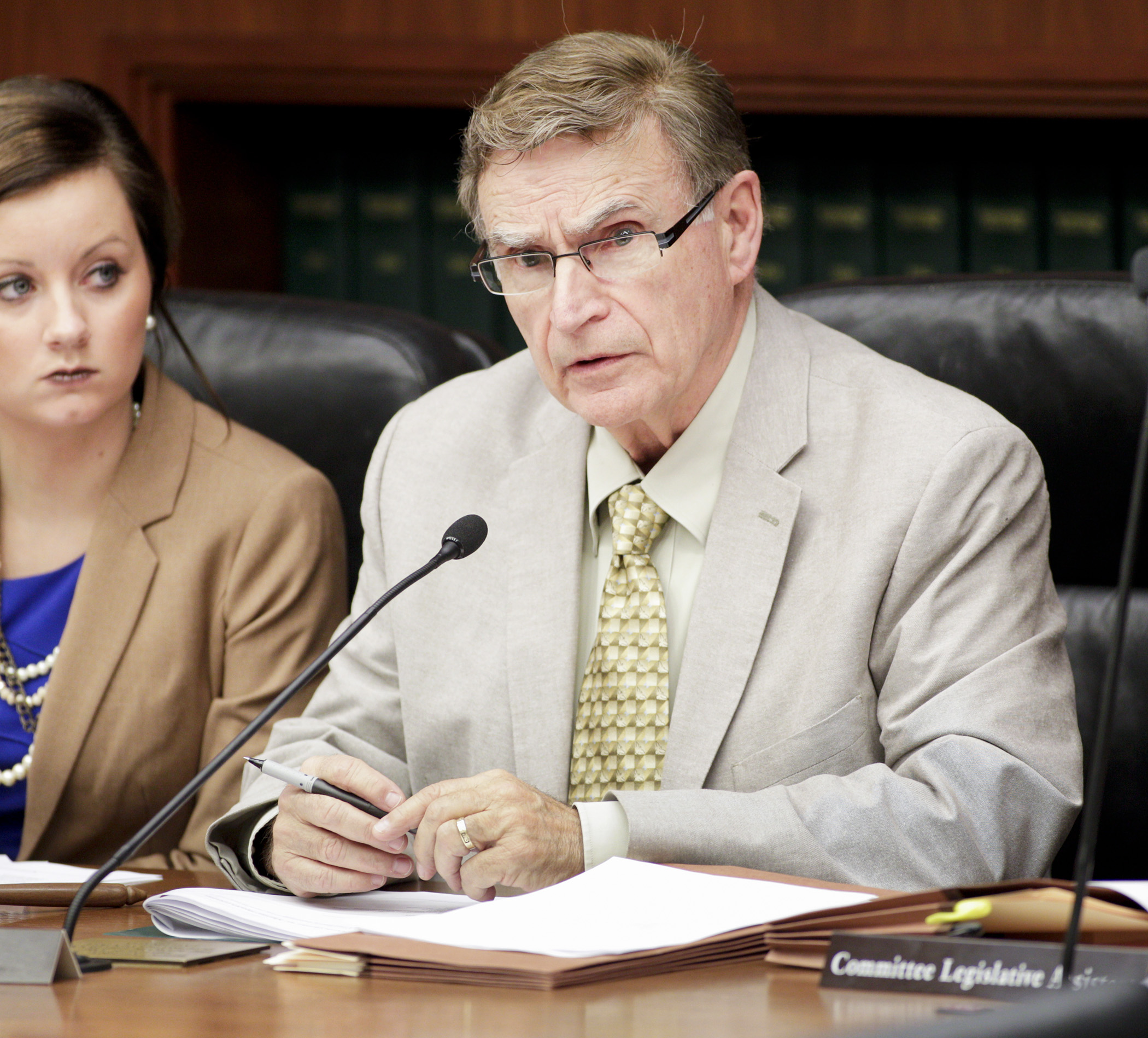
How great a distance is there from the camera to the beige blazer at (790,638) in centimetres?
132

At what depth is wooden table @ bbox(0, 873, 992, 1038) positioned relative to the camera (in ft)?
2.76

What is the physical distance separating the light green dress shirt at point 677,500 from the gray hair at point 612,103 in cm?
21

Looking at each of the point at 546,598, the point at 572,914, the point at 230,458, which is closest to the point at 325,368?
the point at 230,458

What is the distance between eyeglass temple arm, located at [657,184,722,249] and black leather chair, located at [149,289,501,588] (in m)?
0.65

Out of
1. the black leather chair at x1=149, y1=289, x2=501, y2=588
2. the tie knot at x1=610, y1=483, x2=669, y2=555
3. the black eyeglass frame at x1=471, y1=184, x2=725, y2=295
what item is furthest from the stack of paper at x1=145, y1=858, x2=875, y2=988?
the black leather chair at x1=149, y1=289, x2=501, y2=588

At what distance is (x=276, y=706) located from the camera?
3.83 ft

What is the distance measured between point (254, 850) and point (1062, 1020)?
97cm

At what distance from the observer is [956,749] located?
1.33 meters

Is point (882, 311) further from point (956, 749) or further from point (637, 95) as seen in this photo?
point (956, 749)

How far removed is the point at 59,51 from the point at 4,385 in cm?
163

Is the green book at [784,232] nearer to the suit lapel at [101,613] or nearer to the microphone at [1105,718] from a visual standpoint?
the suit lapel at [101,613]

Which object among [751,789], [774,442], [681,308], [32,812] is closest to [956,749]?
[751,789]

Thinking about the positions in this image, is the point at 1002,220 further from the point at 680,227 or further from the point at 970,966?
the point at 970,966

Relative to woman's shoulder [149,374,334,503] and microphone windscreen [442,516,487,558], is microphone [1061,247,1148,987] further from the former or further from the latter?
woman's shoulder [149,374,334,503]
